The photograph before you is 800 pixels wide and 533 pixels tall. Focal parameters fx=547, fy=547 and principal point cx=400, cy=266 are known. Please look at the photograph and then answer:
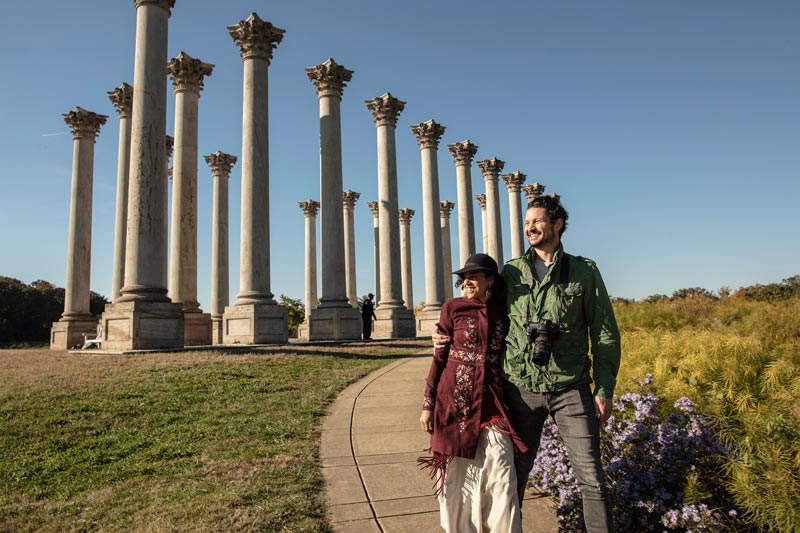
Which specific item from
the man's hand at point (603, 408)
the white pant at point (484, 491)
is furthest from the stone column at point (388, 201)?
the man's hand at point (603, 408)

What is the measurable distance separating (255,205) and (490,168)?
3432cm

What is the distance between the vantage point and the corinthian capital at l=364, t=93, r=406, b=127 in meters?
43.4

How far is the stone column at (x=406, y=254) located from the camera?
5822 cm

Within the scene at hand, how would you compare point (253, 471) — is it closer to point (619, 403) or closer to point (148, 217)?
point (619, 403)

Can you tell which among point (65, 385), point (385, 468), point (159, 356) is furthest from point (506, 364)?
point (159, 356)

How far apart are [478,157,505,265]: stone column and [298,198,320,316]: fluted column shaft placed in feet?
64.0

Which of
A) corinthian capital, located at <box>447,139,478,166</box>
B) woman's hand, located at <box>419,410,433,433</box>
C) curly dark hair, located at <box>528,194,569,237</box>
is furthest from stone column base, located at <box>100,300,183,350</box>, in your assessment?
corinthian capital, located at <box>447,139,478,166</box>

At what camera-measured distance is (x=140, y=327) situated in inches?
961

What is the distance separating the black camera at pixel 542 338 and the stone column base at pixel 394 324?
35.9 metres

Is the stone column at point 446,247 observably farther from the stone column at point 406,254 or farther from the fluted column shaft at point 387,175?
the fluted column shaft at point 387,175

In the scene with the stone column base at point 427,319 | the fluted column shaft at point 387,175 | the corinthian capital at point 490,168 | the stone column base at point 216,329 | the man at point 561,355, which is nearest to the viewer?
the man at point 561,355

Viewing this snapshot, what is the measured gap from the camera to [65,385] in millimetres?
15180

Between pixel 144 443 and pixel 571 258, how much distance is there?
29.6 ft

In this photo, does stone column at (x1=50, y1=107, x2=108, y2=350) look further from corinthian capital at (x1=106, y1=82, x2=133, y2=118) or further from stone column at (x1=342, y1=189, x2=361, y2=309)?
stone column at (x1=342, y1=189, x2=361, y2=309)
